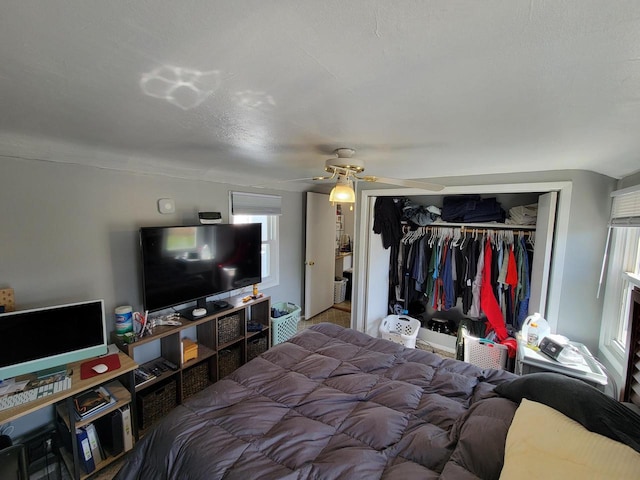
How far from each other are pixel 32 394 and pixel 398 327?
3.19m

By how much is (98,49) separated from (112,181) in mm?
1687

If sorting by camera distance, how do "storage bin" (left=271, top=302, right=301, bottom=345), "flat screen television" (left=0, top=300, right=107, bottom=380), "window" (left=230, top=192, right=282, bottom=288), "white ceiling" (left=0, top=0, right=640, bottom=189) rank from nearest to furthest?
"white ceiling" (left=0, top=0, right=640, bottom=189) → "flat screen television" (left=0, top=300, right=107, bottom=380) → "window" (left=230, top=192, right=282, bottom=288) → "storage bin" (left=271, top=302, right=301, bottom=345)

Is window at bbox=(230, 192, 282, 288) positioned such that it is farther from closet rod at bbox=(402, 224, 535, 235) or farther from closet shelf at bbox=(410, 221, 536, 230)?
closet shelf at bbox=(410, 221, 536, 230)

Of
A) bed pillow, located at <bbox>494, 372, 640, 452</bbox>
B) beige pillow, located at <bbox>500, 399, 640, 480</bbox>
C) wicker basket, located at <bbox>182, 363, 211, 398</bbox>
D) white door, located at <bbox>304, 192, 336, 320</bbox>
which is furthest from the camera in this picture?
white door, located at <bbox>304, 192, 336, 320</bbox>

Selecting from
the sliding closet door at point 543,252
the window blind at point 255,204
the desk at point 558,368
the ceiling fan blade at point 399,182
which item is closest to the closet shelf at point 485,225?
the sliding closet door at point 543,252

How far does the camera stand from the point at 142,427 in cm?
210

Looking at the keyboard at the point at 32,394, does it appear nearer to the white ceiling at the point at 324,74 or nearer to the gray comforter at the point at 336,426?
the gray comforter at the point at 336,426

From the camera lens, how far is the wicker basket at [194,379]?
2377mm

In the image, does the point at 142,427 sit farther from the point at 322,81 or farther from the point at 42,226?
the point at 322,81

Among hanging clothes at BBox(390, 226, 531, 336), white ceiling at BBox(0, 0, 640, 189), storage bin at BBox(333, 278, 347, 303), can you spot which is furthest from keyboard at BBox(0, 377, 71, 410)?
storage bin at BBox(333, 278, 347, 303)

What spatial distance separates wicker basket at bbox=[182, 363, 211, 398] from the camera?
238 centimetres

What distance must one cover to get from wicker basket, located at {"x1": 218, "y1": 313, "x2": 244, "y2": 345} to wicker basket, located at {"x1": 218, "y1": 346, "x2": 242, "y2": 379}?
0.13 metres

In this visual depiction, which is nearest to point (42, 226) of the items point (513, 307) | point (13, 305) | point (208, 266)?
point (13, 305)

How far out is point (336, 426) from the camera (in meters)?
1.35
